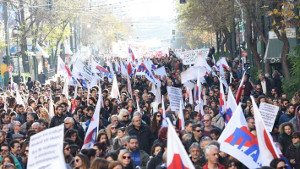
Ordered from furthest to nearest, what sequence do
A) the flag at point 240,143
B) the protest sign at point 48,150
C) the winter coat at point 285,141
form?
the winter coat at point 285,141 → the flag at point 240,143 → the protest sign at point 48,150

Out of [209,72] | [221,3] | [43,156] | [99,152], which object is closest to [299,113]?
[99,152]

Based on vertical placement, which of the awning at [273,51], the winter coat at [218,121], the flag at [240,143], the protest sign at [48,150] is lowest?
the awning at [273,51]

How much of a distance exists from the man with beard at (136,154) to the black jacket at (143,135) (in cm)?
193

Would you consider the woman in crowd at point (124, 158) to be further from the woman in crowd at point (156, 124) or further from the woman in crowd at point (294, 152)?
the woman in crowd at point (156, 124)

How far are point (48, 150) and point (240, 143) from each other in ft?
7.97

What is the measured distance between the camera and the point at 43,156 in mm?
8234

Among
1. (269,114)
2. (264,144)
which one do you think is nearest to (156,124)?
(269,114)

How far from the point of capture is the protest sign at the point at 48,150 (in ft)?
26.5

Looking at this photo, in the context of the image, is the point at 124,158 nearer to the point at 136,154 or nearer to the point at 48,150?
the point at 136,154

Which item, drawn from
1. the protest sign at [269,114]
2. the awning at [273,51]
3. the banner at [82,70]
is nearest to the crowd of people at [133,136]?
the protest sign at [269,114]

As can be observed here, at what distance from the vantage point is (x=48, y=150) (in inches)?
324

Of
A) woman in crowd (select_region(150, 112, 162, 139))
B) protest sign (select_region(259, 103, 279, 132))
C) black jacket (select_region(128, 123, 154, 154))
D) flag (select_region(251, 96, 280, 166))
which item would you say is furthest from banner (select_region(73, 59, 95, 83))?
flag (select_region(251, 96, 280, 166))

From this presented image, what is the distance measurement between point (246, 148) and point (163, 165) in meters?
1.04

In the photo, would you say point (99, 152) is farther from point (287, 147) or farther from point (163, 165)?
point (287, 147)
